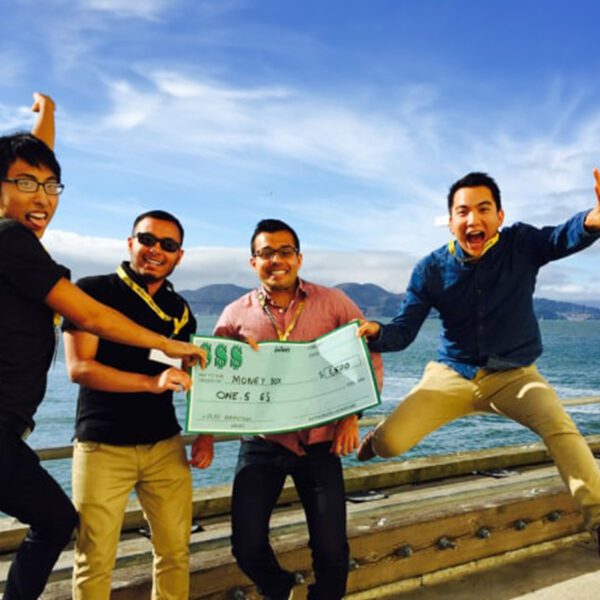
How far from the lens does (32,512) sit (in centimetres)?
296

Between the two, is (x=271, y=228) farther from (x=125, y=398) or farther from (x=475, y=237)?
(x=475, y=237)

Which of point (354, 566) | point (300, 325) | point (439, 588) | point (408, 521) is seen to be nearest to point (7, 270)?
point (300, 325)

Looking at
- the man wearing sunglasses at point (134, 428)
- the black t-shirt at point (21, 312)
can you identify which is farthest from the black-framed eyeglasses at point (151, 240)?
the black t-shirt at point (21, 312)

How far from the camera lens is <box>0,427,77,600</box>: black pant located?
2.92 metres

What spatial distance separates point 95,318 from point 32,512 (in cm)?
98

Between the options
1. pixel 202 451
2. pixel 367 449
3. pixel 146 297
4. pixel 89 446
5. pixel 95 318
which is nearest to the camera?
pixel 95 318

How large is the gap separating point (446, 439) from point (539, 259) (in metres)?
29.7

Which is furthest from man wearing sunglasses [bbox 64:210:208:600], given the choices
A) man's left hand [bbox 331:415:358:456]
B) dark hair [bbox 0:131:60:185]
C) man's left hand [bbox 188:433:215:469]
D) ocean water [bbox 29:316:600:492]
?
ocean water [bbox 29:316:600:492]

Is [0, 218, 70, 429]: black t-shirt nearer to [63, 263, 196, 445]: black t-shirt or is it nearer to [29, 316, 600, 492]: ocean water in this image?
[63, 263, 196, 445]: black t-shirt

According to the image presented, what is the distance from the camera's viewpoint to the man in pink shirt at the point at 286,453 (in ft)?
12.3

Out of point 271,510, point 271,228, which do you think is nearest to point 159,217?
point 271,228

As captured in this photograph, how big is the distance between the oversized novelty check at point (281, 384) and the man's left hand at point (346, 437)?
140 mm

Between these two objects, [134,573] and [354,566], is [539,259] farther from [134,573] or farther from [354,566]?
[134,573]

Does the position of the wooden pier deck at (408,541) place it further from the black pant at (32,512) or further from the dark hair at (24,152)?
the dark hair at (24,152)
